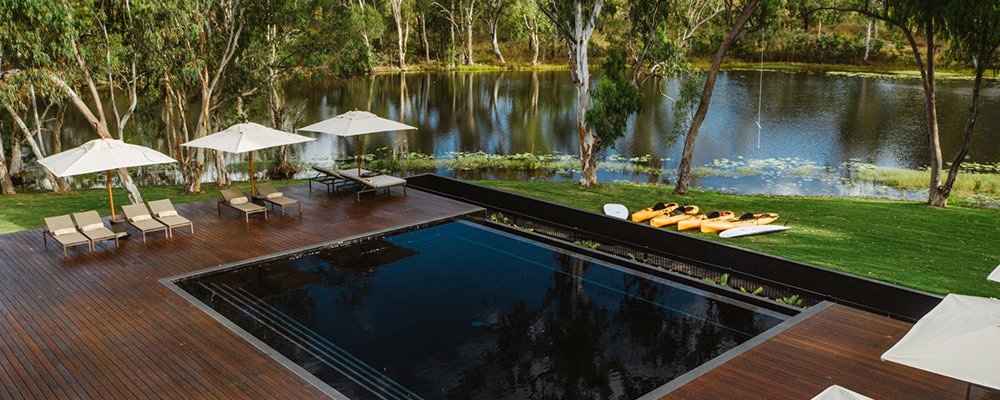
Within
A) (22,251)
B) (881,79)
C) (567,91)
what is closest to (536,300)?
(22,251)

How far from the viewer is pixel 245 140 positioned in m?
14.2

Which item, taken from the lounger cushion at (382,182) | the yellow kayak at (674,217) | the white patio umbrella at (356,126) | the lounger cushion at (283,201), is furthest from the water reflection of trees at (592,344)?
the white patio umbrella at (356,126)

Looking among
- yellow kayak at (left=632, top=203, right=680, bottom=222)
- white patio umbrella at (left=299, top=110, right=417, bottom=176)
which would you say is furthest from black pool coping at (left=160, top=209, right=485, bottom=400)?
yellow kayak at (left=632, top=203, right=680, bottom=222)

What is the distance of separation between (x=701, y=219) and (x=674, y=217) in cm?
61

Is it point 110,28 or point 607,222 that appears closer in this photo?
point 607,222

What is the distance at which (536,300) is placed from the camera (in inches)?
428

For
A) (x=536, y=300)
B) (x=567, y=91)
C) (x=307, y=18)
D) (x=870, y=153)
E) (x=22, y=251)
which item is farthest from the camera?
(x=567, y=91)

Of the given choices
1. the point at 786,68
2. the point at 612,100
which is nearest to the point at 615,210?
the point at 612,100

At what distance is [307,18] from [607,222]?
13.9m

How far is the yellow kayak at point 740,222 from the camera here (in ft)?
49.3

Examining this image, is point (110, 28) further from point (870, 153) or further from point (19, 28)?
point (870, 153)

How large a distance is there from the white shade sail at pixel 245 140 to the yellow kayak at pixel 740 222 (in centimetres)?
897

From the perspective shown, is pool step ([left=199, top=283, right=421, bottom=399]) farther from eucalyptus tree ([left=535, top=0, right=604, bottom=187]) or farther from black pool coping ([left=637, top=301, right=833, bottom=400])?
eucalyptus tree ([left=535, top=0, right=604, bottom=187])

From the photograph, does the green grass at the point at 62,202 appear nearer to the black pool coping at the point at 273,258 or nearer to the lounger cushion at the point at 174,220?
the lounger cushion at the point at 174,220
